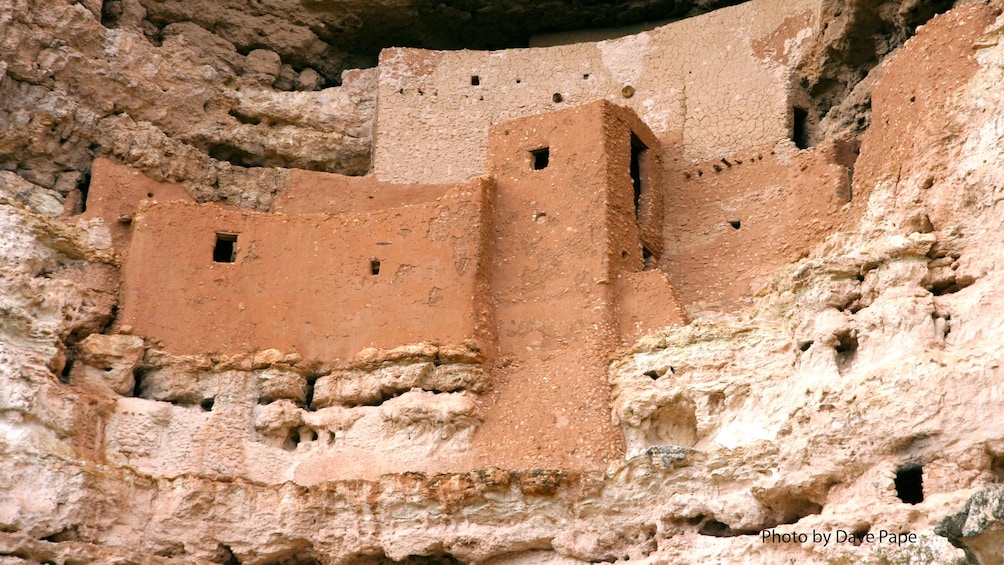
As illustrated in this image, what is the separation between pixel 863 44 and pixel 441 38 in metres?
7.08

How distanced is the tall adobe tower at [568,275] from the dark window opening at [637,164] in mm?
17

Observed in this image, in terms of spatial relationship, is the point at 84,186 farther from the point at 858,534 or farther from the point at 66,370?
the point at 858,534

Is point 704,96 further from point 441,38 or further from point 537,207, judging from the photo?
point 441,38

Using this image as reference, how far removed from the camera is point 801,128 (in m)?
19.9

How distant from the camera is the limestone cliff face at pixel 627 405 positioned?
13.9 m

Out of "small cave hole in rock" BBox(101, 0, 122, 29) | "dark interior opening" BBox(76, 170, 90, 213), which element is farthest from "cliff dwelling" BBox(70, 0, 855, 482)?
"small cave hole in rock" BBox(101, 0, 122, 29)

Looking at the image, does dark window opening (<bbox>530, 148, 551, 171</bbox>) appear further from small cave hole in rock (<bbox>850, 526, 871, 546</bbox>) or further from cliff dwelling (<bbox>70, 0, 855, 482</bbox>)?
small cave hole in rock (<bbox>850, 526, 871, 546</bbox>)

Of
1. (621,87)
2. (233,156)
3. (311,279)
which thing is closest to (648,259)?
(621,87)

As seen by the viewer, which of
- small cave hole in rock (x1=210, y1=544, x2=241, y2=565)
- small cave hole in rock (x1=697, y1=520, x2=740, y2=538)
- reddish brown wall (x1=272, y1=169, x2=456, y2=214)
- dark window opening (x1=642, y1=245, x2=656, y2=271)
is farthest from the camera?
reddish brown wall (x1=272, y1=169, x2=456, y2=214)

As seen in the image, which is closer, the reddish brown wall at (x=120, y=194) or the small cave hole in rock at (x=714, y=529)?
the small cave hole in rock at (x=714, y=529)

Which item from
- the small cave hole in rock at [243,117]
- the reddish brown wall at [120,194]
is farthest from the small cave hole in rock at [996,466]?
the small cave hole in rock at [243,117]

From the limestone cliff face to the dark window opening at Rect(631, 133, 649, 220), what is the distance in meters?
1.95

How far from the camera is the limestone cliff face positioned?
13.9m

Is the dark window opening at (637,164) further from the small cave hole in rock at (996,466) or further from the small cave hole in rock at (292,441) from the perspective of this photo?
the small cave hole in rock at (996,466)
